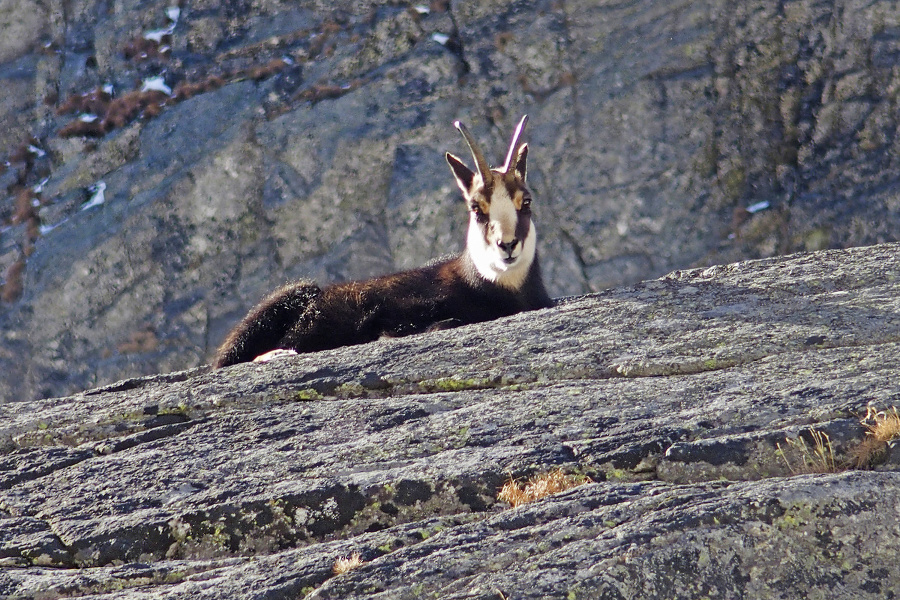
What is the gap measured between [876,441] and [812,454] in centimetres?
34

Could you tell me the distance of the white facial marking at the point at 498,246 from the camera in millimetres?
A: 10414

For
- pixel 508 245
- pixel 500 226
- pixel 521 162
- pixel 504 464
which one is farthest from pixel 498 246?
pixel 504 464

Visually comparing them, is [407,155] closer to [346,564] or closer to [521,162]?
[521,162]

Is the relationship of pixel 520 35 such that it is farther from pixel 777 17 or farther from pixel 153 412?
pixel 153 412

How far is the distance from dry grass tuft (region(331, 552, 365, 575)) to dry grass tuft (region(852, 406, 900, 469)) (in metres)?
2.73

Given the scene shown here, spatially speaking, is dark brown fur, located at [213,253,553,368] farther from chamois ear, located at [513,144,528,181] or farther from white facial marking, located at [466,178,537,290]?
chamois ear, located at [513,144,528,181]

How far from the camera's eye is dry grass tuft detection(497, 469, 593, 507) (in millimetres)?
5531

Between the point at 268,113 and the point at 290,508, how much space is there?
2502 cm

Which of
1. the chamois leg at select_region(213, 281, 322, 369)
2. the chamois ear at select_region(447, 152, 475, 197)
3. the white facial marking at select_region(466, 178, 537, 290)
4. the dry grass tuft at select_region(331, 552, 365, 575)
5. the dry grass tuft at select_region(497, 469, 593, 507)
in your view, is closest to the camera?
the dry grass tuft at select_region(331, 552, 365, 575)

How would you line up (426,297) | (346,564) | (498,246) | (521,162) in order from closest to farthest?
(346,564)
(498,246)
(426,297)
(521,162)

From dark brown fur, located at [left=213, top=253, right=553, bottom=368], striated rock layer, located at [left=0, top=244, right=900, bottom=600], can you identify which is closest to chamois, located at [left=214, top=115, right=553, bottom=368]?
dark brown fur, located at [left=213, top=253, right=553, bottom=368]

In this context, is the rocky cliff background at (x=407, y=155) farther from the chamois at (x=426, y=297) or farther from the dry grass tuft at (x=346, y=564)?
the dry grass tuft at (x=346, y=564)

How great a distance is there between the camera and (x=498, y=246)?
1033 centimetres

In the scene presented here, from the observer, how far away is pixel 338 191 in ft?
93.7
